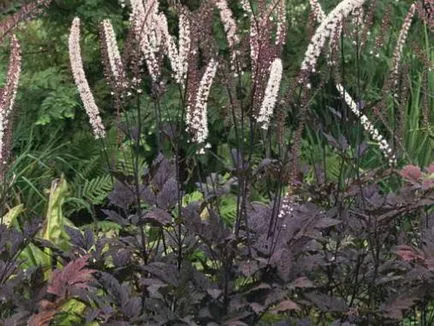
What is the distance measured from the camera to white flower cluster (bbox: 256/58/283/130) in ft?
7.60

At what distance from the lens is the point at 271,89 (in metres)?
2.36

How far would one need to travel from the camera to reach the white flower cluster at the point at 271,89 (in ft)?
7.60

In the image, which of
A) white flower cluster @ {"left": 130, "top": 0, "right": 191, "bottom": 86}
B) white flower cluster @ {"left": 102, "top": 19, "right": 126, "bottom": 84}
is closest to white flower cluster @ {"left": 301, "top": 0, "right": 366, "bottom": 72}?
white flower cluster @ {"left": 130, "top": 0, "right": 191, "bottom": 86}

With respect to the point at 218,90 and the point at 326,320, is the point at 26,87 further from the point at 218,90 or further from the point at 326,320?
the point at 326,320

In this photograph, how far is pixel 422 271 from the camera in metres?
2.47

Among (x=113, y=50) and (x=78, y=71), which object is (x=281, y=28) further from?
(x=78, y=71)

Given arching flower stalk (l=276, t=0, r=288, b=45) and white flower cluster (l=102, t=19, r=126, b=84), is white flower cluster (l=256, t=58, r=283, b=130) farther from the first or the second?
white flower cluster (l=102, t=19, r=126, b=84)

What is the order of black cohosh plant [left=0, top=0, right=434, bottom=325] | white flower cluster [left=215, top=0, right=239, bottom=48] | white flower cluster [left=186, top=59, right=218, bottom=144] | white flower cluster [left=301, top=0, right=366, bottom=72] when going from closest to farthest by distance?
white flower cluster [left=301, top=0, right=366, bottom=72], black cohosh plant [left=0, top=0, right=434, bottom=325], white flower cluster [left=186, top=59, right=218, bottom=144], white flower cluster [left=215, top=0, right=239, bottom=48]

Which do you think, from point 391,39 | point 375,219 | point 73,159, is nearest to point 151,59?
point 375,219

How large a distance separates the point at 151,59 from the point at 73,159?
2.67m

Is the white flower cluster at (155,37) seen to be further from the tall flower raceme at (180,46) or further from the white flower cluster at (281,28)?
the white flower cluster at (281,28)

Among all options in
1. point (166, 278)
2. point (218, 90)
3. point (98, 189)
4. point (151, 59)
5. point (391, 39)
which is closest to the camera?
point (166, 278)

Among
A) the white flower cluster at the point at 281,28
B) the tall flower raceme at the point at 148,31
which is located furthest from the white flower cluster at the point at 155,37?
the white flower cluster at the point at 281,28

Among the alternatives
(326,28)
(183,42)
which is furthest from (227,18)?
(326,28)
